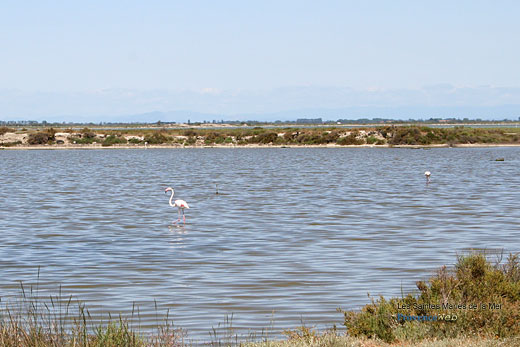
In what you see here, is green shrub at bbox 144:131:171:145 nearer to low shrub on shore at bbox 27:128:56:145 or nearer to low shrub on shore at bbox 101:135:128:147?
low shrub on shore at bbox 101:135:128:147

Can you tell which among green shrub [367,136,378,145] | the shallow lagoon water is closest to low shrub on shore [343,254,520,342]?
the shallow lagoon water

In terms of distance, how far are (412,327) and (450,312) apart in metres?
0.49

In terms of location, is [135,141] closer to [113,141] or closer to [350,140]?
[113,141]

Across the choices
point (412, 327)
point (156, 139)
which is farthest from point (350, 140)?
point (412, 327)

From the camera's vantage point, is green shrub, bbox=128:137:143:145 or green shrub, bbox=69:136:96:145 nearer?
green shrub, bbox=69:136:96:145

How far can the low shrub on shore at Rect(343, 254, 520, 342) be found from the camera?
8.31m

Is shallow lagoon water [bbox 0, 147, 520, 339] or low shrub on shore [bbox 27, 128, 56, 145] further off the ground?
low shrub on shore [bbox 27, 128, 56, 145]

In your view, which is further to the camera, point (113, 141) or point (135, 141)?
point (135, 141)

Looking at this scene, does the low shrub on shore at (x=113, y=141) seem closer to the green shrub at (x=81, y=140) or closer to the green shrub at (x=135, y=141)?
the green shrub at (x=135, y=141)

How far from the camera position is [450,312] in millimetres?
8523

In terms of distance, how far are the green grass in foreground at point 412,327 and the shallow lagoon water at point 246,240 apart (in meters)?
1.67

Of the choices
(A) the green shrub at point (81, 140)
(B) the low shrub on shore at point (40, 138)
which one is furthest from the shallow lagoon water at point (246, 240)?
(B) the low shrub on shore at point (40, 138)

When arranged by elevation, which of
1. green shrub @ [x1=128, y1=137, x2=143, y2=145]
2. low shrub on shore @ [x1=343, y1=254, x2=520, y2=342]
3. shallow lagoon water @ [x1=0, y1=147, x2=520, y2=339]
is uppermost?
low shrub on shore @ [x1=343, y1=254, x2=520, y2=342]

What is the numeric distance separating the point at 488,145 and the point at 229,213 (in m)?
63.9
